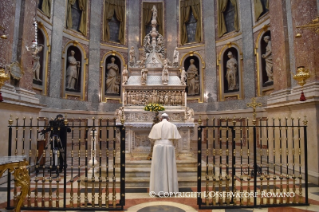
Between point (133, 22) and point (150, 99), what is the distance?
25.4ft

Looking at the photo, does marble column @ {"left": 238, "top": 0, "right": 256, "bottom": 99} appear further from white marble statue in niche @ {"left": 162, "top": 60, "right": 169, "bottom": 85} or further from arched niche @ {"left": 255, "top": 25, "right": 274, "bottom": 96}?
white marble statue in niche @ {"left": 162, "top": 60, "right": 169, "bottom": 85}

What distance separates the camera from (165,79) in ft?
29.7

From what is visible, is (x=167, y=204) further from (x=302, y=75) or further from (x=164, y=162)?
(x=302, y=75)

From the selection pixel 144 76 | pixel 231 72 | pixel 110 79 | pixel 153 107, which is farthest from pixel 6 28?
pixel 231 72

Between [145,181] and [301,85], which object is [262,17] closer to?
[301,85]

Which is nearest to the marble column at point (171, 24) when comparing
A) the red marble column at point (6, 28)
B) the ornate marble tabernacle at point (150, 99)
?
the ornate marble tabernacle at point (150, 99)

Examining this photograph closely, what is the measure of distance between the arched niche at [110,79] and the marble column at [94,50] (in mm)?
336

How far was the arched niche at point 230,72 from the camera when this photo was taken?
12406 millimetres

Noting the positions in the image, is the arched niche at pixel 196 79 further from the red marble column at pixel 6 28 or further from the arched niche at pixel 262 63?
the red marble column at pixel 6 28

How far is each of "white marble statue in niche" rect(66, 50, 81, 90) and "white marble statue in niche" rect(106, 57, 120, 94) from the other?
5.89 feet

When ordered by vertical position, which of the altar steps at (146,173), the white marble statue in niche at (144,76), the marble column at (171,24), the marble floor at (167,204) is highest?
the marble column at (171,24)

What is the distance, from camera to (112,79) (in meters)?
14.1

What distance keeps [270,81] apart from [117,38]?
8.77m

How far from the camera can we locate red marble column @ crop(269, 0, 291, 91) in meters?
7.92
